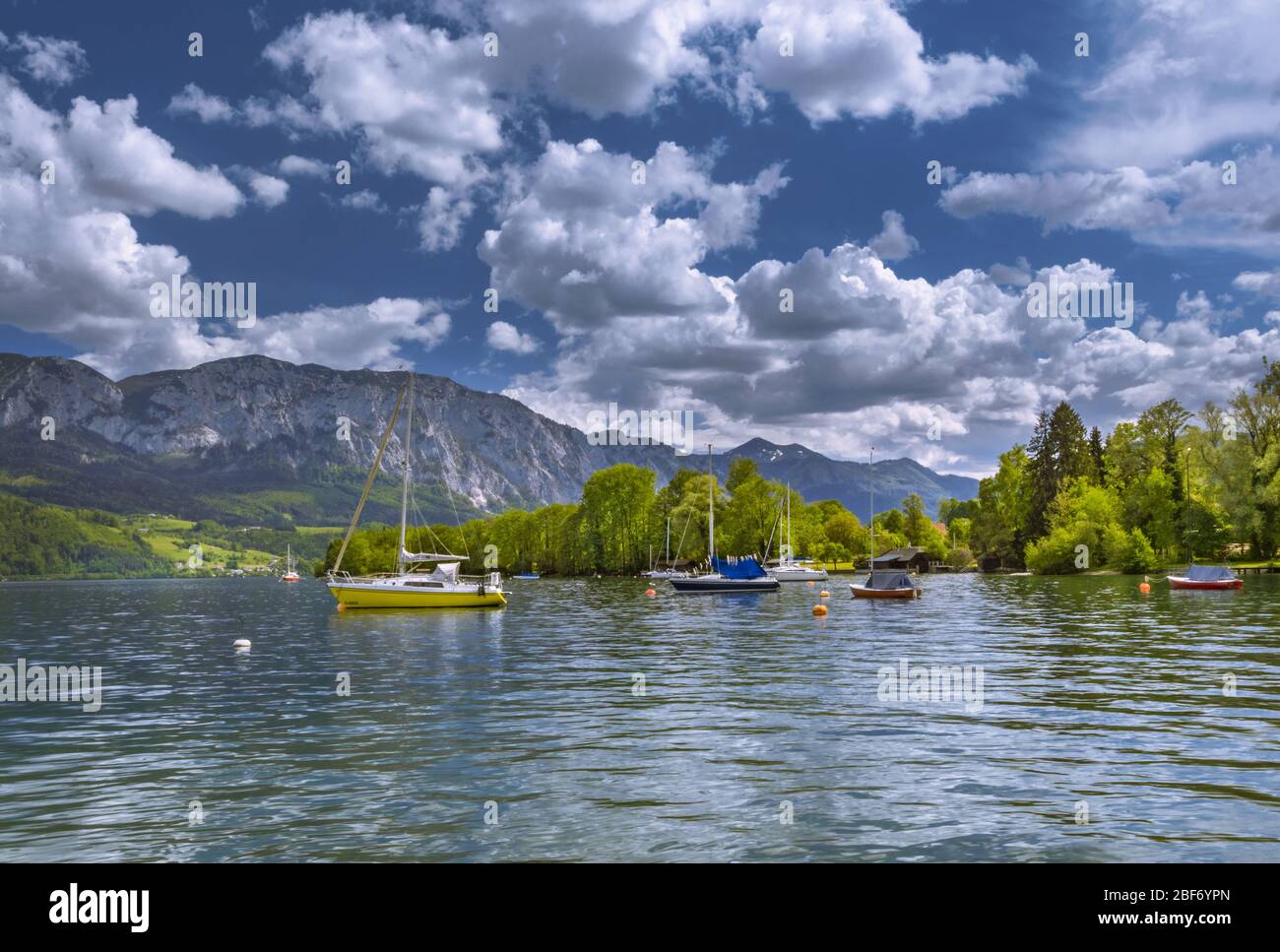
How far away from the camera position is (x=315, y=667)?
3697 cm

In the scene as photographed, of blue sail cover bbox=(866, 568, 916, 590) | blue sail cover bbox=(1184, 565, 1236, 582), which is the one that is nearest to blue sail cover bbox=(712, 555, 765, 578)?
blue sail cover bbox=(866, 568, 916, 590)

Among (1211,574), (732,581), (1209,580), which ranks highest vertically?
(1211,574)

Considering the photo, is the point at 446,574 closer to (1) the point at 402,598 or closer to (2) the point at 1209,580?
(1) the point at 402,598

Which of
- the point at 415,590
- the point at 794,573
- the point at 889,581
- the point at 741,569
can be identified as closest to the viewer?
the point at 415,590

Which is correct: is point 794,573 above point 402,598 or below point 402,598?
below

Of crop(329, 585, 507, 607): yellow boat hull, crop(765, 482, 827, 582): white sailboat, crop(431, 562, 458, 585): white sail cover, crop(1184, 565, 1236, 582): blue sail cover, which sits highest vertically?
crop(431, 562, 458, 585): white sail cover

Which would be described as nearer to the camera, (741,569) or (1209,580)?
(1209,580)

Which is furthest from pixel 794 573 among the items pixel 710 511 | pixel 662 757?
pixel 662 757

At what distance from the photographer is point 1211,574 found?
8350 cm

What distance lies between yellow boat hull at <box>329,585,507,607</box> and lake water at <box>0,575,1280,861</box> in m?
34.2

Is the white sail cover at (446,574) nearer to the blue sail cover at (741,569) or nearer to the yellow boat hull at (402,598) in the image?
the yellow boat hull at (402,598)

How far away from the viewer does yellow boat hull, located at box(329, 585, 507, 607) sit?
75.5 metres

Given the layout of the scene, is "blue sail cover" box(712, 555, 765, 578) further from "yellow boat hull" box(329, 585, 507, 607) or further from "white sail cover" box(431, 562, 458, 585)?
"white sail cover" box(431, 562, 458, 585)

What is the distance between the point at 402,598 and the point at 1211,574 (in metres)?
74.8
